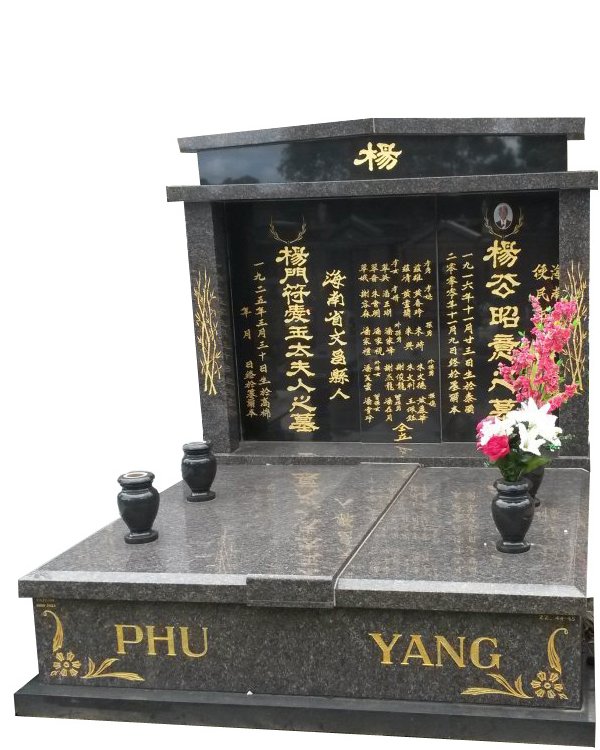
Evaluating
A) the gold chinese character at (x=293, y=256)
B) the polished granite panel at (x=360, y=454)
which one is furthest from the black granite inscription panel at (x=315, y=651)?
the gold chinese character at (x=293, y=256)

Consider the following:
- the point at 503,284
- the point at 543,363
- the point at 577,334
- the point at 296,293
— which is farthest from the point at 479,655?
the point at 296,293

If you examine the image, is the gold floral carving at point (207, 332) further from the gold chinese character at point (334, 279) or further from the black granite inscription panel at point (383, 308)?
the gold chinese character at point (334, 279)

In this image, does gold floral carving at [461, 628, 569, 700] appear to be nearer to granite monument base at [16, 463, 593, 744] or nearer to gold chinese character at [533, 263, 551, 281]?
granite monument base at [16, 463, 593, 744]

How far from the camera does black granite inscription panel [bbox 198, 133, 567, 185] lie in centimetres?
722

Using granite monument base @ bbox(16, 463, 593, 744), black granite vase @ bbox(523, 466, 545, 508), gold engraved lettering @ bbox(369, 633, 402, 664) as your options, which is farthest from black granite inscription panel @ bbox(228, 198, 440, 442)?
gold engraved lettering @ bbox(369, 633, 402, 664)

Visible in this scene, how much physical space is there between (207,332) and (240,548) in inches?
99.5

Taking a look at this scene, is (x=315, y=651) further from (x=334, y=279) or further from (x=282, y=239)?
(x=282, y=239)

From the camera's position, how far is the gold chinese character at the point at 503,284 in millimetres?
7699

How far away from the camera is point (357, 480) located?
7309 mm

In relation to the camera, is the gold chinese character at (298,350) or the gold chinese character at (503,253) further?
the gold chinese character at (298,350)

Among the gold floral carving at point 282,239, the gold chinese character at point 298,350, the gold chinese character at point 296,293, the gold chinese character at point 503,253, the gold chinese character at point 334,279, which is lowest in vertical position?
the gold chinese character at point 298,350

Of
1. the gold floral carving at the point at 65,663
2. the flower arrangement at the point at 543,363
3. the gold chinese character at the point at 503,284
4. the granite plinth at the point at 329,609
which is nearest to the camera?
the granite plinth at the point at 329,609

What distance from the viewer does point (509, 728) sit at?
5027 mm

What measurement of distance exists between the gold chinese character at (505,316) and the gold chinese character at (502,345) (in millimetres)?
76
